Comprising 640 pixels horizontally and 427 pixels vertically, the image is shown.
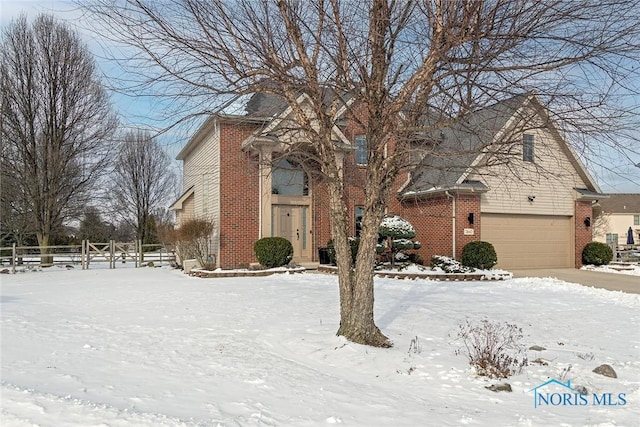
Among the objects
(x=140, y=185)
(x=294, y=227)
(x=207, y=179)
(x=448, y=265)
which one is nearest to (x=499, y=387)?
(x=448, y=265)

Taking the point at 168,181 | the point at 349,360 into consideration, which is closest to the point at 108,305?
the point at 349,360

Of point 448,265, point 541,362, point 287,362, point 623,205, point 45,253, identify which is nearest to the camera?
point 287,362

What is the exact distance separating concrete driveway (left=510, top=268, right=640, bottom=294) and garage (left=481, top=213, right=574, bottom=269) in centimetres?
60

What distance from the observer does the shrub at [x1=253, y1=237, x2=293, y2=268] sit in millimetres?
16219

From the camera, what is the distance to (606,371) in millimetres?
5973

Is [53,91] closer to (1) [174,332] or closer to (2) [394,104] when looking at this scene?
(1) [174,332]

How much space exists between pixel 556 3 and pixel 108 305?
31.7 ft

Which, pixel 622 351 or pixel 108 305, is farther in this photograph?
pixel 108 305

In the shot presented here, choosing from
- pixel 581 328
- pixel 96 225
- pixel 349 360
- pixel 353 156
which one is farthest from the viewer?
pixel 96 225

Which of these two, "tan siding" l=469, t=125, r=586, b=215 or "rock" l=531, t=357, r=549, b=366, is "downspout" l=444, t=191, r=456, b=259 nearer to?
"tan siding" l=469, t=125, r=586, b=215

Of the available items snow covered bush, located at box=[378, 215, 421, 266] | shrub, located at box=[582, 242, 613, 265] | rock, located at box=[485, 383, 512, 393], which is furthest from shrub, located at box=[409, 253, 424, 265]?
rock, located at box=[485, 383, 512, 393]

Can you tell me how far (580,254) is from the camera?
19.8 metres

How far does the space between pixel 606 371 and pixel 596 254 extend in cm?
1562

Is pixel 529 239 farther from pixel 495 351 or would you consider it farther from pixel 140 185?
pixel 140 185
